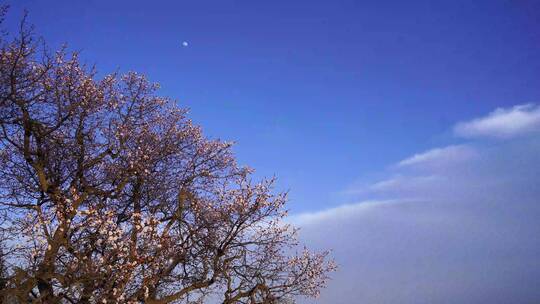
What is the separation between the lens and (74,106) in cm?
2000

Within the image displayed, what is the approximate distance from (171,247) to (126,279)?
9.39 ft

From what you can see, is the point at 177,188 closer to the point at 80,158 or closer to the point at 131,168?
the point at 131,168

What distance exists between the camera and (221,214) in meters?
20.1

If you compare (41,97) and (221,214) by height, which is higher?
(41,97)

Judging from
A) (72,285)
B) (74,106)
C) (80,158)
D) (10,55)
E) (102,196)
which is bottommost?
(72,285)

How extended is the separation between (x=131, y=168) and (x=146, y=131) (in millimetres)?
2792

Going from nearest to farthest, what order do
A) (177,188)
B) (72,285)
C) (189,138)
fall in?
(72,285) → (177,188) → (189,138)

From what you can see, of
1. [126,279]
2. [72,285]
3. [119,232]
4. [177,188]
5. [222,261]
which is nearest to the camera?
[72,285]

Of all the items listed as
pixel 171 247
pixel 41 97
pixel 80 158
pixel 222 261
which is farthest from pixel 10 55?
pixel 222 261

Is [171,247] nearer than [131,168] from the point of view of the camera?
Yes

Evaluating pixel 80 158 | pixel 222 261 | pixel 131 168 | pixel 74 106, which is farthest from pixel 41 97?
pixel 222 261

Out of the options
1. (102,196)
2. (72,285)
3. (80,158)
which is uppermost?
(80,158)

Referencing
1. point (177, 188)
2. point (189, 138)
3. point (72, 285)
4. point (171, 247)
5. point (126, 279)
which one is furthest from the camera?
point (189, 138)

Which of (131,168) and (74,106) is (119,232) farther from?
(74,106)
